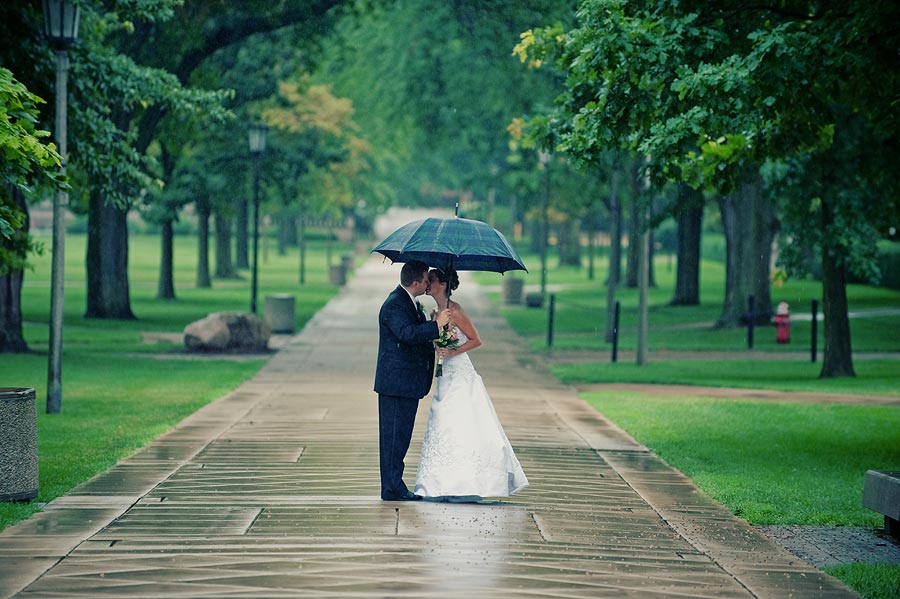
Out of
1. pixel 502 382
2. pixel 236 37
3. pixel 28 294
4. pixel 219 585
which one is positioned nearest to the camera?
pixel 219 585

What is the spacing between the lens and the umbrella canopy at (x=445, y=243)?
10859mm

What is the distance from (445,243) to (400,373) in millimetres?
1021

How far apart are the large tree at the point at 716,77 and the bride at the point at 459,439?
3961 mm

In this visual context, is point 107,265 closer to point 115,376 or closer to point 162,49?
point 162,49

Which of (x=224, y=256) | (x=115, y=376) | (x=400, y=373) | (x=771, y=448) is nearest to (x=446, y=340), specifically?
(x=400, y=373)

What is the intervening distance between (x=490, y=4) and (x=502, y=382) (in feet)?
59.3


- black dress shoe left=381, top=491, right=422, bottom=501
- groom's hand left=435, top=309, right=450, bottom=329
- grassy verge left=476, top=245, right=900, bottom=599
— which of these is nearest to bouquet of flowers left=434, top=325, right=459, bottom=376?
groom's hand left=435, top=309, right=450, bottom=329

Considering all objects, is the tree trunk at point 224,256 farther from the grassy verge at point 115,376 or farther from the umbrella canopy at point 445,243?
the umbrella canopy at point 445,243

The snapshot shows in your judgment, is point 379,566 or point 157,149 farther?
point 157,149

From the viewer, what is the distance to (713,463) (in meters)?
14.3

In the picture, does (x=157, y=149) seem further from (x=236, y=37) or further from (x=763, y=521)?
(x=763, y=521)

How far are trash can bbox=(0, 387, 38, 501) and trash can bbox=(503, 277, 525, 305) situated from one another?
38921 mm

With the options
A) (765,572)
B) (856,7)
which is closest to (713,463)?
(856,7)

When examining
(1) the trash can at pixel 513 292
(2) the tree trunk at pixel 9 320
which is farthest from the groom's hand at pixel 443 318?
(1) the trash can at pixel 513 292
